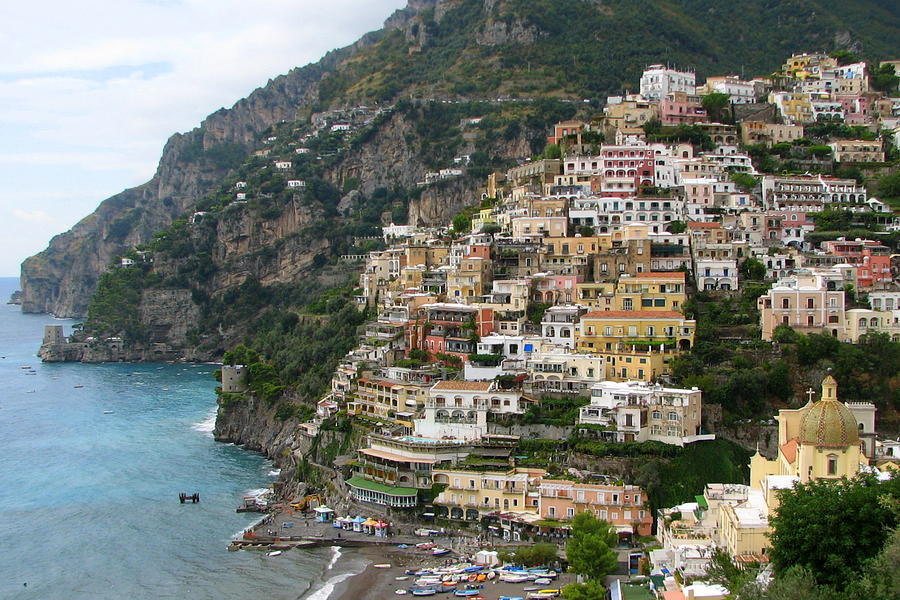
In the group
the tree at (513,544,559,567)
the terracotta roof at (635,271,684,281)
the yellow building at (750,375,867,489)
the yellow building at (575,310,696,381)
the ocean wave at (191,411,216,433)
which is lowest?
the tree at (513,544,559,567)

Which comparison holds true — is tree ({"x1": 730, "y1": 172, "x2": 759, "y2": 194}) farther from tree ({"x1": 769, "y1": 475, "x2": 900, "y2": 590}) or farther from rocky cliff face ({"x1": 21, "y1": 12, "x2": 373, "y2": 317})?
rocky cliff face ({"x1": 21, "y1": 12, "x2": 373, "y2": 317})

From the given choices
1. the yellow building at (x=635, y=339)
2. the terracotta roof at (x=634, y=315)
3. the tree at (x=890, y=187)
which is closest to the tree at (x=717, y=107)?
the tree at (x=890, y=187)

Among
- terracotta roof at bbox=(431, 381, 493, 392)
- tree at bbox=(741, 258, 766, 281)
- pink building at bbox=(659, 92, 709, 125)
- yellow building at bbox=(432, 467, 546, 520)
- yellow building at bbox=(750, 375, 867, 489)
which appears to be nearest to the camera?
yellow building at bbox=(750, 375, 867, 489)

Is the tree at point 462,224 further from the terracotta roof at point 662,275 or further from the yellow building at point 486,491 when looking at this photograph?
the yellow building at point 486,491

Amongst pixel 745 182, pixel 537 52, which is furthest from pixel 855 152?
pixel 537 52

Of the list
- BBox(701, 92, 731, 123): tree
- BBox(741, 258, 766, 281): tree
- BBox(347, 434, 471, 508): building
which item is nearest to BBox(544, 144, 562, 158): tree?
BBox(701, 92, 731, 123): tree

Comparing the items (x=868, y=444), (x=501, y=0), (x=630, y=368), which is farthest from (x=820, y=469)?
(x=501, y=0)
